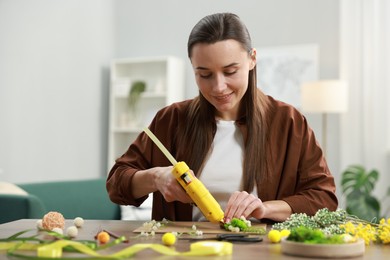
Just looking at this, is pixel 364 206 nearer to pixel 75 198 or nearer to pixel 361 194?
pixel 361 194

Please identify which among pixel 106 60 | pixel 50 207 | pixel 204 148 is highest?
pixel 106 60

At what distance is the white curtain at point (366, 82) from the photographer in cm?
555

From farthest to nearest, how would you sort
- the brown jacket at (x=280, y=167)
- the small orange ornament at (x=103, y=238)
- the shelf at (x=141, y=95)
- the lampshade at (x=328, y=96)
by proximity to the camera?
1. the shelf at (x=141, y=95)
2. the lampshade at (x=328, y=96)
3. the brown jacket at (x=280, y=167)
4. the small orange ornament at (x=103, y=238)

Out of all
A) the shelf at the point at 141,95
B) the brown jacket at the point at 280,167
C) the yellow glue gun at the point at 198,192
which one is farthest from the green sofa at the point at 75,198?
the yellow glue gun at the point at 198,192

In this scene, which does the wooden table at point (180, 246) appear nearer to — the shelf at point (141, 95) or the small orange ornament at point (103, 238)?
A: the small orange ornament at point (103, 238)

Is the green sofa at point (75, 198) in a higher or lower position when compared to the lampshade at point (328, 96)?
lower

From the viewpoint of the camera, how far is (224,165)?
6.20ft

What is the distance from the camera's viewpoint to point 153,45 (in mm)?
6727

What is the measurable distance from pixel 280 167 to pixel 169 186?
0.46 meters

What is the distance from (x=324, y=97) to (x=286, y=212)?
3716 mm

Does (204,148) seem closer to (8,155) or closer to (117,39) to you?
(8,155)

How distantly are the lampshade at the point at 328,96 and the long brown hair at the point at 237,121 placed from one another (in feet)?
11.2

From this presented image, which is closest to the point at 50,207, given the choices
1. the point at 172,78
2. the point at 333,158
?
the point at 172,78

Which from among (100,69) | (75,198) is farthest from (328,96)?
(100,69)
